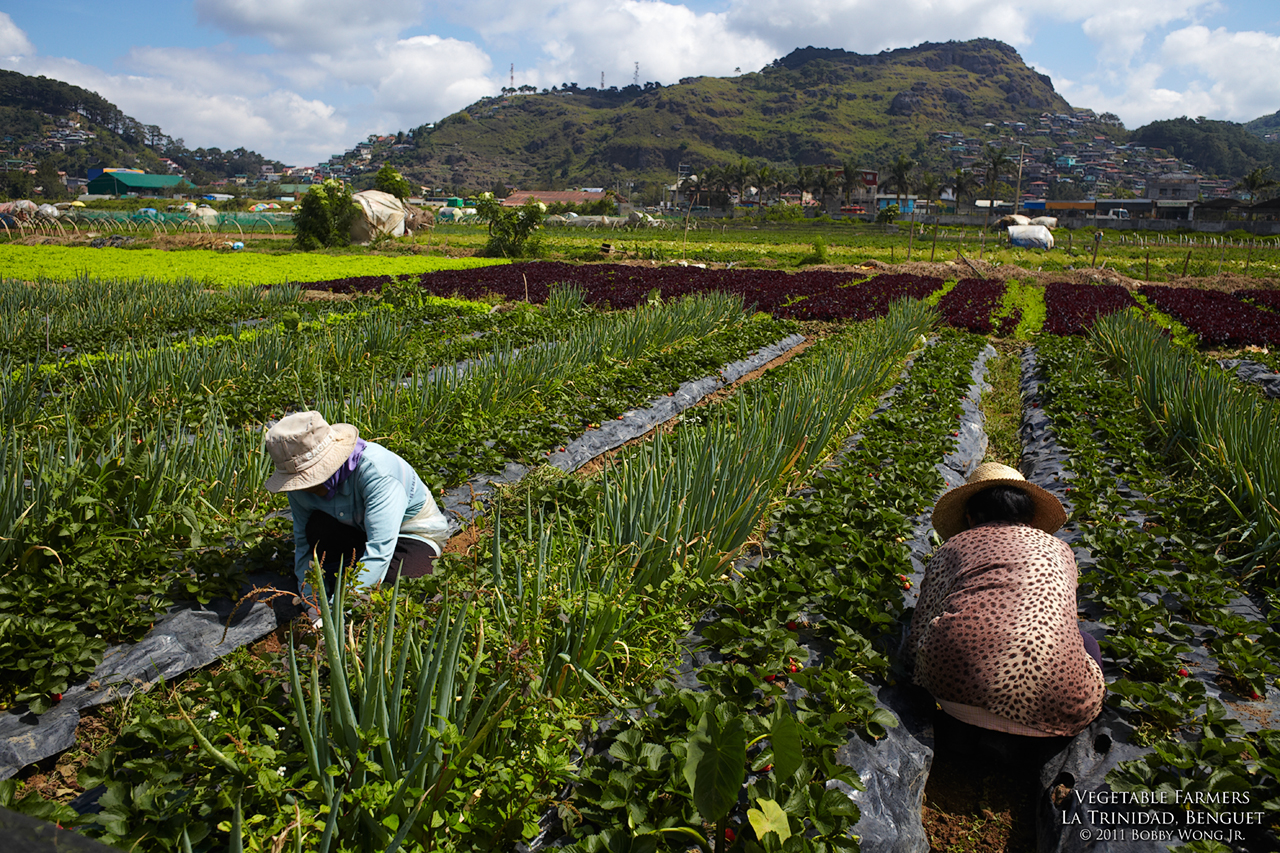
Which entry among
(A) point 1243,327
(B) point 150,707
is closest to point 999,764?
(B) point 150,707

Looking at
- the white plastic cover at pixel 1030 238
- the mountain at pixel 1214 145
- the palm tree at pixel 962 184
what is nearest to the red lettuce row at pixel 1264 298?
the white plastic cover at pixel 1030 238

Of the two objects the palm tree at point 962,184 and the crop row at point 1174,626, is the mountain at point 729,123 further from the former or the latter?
the crop row at point 1174,626

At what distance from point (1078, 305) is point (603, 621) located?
47.1 ft

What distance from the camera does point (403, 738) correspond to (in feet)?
5.94

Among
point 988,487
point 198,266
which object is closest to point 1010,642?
point 988,487

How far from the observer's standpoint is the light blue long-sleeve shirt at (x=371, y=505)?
9.53 ft

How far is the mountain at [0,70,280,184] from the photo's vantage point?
114 metres

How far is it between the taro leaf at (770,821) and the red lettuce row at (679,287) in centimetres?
1058

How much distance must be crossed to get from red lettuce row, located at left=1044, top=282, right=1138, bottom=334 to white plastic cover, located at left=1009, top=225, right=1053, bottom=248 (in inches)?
698

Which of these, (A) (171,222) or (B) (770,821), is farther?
(A) (171,222)

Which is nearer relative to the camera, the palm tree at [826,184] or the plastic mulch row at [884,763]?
the plastic mulch row at [884,763]

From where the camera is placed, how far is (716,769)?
1654 millimetres

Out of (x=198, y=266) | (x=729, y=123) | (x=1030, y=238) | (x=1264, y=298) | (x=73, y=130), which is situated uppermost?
(x=729, y=123)

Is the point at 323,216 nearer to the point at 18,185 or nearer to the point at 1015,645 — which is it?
the point at 1015,645
